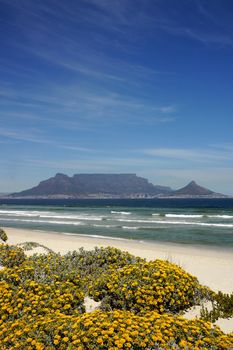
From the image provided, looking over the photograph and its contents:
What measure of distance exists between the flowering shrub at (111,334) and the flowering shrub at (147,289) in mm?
1763

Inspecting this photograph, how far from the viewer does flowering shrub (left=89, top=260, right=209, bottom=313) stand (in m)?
7.86

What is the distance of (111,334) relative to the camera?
5.38 metres

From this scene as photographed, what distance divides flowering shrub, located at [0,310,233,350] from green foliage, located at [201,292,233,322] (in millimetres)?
2327

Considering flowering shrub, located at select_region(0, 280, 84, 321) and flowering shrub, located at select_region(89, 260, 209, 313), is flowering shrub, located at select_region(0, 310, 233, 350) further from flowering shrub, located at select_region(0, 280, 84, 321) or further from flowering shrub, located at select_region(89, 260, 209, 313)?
flowering shrub, located at select_region(89, 260, 209, 313)

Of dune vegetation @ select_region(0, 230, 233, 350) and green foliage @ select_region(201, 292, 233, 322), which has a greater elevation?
dune vegetation @ select_region(0, 230, 233, 350)

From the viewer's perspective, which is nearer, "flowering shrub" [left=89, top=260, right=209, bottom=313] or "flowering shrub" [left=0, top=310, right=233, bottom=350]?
"flowering shrub" [left=0, top=310, right=233, bottom=350]

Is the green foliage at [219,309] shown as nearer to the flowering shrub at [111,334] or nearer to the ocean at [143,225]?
the flowering shrub at [111,334]

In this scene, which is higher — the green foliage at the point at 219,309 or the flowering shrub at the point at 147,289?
the flowering shrub at the point at 147,289

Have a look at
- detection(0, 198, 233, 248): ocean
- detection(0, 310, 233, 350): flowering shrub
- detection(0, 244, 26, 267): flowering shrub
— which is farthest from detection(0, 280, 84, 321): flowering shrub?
detection(0, 198, 233, 248): ocean

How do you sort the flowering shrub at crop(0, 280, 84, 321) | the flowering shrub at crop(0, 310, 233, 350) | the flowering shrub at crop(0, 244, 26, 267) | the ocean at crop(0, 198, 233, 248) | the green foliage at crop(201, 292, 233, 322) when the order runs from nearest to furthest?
the flowering shrub at crop(0, 310, 233, 350)
the flowering shrub at crop(0, 280, 84, 321)
the green foliage at crop(201, 292, 233, 322)
the flowering shrub at crop(0, 244, 26, 267)
the ocean at crop(0, 198, 233, 248)

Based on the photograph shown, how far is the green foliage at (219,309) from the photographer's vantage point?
323 inches

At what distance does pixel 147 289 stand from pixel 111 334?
2764 mm

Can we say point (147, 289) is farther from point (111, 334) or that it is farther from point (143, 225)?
point (143, 225)

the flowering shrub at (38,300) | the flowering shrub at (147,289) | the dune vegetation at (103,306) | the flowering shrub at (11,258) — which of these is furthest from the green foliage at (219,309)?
the flowering shrub at (11,258)
